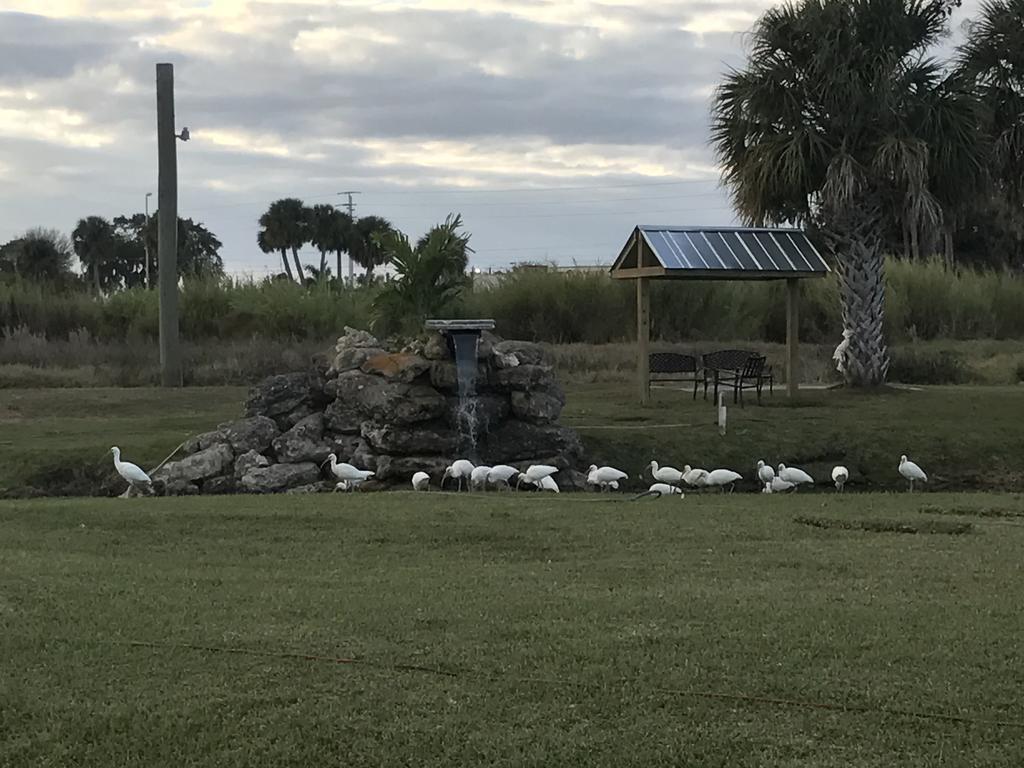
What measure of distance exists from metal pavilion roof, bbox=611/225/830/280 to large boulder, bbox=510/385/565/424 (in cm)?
475

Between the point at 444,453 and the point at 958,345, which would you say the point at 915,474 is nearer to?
the point at 444,453

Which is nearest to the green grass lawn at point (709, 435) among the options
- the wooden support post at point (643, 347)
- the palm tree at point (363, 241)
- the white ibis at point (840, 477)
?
the wooden support post at point (643, 347)

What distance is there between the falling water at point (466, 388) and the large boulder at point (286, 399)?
219cm

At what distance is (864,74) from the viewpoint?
2323cm

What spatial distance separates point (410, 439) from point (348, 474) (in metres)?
1.46

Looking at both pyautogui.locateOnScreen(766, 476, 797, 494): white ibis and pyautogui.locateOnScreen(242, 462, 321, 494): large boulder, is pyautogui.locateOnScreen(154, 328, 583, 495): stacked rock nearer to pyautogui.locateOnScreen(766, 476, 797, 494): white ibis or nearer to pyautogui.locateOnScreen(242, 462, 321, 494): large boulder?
pyautogui.locateOnScreen(242, 462, 321, 494): large boulder

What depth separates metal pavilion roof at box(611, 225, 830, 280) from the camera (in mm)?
21938

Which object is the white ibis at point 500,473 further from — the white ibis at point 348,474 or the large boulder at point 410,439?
the large boulder at point 410,439

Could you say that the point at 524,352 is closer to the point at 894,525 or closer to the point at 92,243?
the point at 894,525

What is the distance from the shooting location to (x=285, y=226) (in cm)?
6725

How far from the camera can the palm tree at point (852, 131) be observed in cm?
2309

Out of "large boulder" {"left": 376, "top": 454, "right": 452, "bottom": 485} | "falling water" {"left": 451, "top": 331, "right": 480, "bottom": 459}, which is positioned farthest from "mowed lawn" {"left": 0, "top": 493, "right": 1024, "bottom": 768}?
"falling water" {"left": 451, "top": 331, "right": 480, "bottom": 459}

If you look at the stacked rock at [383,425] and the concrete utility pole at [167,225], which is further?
the concrete utility pole at [167,225]

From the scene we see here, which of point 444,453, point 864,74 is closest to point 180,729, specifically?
point 444,453
